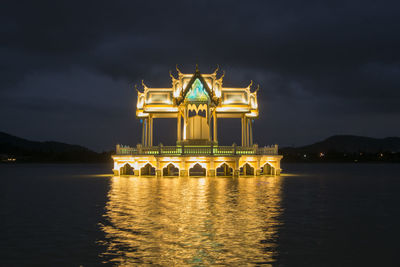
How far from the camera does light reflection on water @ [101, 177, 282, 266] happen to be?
8703 millimetres

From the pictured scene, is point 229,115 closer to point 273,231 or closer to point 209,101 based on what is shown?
point 209,101

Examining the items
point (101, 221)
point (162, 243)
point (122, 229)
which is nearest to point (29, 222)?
point (101, 221)

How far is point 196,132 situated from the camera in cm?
3841

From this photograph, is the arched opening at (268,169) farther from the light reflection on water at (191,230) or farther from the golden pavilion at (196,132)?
the light reflection on water at (191,230)

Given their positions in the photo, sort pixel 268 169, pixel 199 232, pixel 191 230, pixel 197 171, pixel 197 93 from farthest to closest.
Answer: pixel 197 171 < pixel 268 169 < pixel 197 93 < pixel 191 230 < pixel 199 232

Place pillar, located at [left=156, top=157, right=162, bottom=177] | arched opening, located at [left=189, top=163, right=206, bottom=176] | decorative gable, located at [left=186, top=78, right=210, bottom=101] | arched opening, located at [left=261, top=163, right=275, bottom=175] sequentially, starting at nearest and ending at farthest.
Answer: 1. pillar, located at [left=156, top=157, right=162, bottom=177]
2. decorative gable, located at [left=186, top=78, right=210, bottom=101]
3. arched opening, located at [left=261, top=163, right=275, bottom=175]
4. arched opening, located at [left=189, top=163, right=206, bottom=176]

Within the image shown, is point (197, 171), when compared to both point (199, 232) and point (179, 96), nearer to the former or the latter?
point (179, 96)

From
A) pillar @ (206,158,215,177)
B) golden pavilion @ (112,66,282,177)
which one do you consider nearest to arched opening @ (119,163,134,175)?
golden pavilion @ (112,66,282,177)

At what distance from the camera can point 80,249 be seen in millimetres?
9445

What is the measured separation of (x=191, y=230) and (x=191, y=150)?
22581mm

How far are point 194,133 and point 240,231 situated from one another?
27.5 m

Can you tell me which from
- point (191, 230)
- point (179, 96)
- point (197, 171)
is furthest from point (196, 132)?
point (191, 230)

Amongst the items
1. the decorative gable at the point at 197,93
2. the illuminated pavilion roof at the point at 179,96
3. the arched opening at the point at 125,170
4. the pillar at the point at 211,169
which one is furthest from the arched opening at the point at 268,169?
the arched opening at the point at 125,170

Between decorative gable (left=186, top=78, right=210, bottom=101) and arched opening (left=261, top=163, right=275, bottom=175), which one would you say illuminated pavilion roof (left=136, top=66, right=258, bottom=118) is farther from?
arched opening (left=261, top=163, right=275, bottom=175)
